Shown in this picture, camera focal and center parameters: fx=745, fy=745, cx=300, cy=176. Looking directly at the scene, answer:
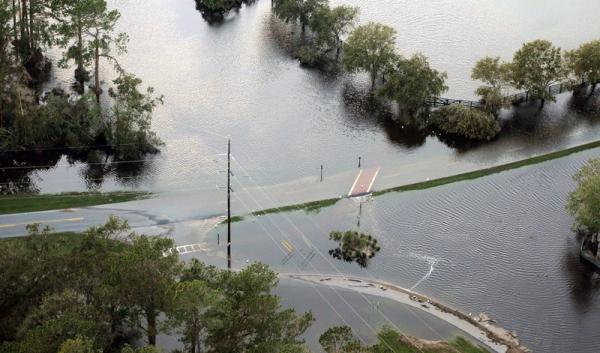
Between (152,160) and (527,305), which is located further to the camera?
(152,160)

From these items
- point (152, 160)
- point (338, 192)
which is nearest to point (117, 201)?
point (152, 160)

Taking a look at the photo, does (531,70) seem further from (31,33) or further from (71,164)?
(31,33)

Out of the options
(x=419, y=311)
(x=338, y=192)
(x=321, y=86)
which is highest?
(x=321, y=86)

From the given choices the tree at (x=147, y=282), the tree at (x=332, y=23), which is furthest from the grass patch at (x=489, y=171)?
the tree at (x=332, y=23)

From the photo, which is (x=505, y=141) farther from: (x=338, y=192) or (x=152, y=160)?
(x=152, y=160)

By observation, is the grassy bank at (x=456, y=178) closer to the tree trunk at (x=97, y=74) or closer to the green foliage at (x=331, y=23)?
the tree trunk at (x=97, y=74)

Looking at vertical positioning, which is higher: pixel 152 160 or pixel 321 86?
pixel 321 86
